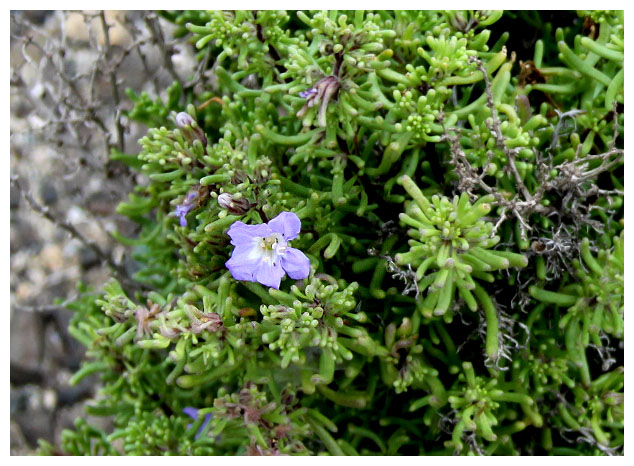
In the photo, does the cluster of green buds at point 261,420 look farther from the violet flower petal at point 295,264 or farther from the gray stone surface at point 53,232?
the gray stone surface at point 53,232

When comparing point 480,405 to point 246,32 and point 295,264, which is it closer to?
point 295,264

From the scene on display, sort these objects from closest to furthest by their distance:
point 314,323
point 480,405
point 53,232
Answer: point 314,323 → point 480,405 → point 53,232

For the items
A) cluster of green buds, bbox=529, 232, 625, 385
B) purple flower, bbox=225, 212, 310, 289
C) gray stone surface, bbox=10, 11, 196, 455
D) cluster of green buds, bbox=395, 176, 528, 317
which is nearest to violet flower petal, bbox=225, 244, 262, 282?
purple flower, bbox=225, 212, 310, 289

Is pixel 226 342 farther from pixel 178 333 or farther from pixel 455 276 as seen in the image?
pixel 455 276

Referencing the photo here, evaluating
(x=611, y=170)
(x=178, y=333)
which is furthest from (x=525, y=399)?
(x=178, y=333)

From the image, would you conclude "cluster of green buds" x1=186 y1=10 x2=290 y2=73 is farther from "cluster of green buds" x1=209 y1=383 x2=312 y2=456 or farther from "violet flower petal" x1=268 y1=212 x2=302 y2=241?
"cluster of green buds" x1=209 y1=383 x2=312 y2=456

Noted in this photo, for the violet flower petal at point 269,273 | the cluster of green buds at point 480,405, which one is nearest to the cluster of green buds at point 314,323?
the violet flower petal at point 269,273

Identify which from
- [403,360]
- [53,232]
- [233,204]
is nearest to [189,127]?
[233,204]

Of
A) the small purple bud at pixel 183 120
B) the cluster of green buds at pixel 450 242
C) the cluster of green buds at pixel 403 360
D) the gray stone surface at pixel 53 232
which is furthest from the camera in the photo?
the gray stone surface at pixel 53 232
